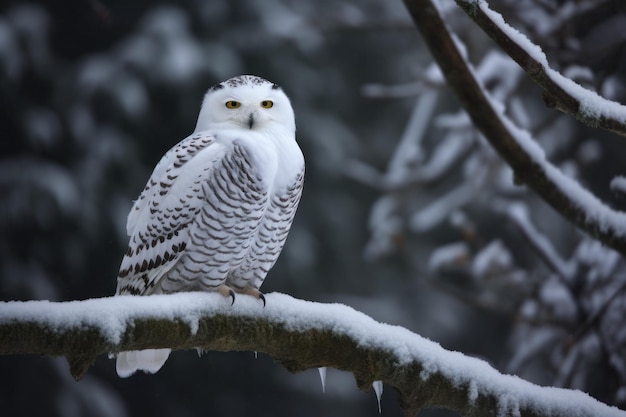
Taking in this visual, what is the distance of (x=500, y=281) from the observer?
3535 millimetres

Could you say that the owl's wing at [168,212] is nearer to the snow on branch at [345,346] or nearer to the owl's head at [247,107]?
the owl's head at [247,107]

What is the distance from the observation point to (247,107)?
222cm

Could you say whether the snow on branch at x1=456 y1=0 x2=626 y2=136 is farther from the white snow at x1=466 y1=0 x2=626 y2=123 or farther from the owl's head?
the owl's head

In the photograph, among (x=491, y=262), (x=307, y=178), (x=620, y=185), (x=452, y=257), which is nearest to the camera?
(x=620, y=185)

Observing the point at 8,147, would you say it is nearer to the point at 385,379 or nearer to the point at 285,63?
the point at 285,63

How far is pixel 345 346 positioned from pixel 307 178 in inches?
187

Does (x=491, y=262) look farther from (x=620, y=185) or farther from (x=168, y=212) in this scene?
(x=168, y=212)

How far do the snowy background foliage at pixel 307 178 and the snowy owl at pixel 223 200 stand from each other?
1226mm

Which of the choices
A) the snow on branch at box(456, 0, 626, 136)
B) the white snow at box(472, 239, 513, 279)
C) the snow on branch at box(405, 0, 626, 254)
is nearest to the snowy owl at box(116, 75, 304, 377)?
the snow on branch at box(405, 0, 626, 254)

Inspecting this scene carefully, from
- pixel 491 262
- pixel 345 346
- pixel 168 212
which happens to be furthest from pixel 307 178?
pixel 345 346

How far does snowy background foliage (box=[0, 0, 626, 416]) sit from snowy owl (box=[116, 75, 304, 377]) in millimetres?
1226

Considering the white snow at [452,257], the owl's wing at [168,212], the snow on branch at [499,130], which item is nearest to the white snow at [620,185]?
the snow on branch at [499,130]

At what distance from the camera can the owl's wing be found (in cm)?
214

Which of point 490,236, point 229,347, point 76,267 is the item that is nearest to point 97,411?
point 76,267
